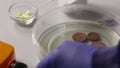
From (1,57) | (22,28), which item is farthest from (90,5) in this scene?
(1,57)

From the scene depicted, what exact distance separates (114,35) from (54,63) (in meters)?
0.27

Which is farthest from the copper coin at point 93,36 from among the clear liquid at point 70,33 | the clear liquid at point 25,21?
the clear liquid at point 25,21

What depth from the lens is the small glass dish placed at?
0.68 m

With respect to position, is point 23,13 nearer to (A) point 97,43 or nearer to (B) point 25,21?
(B) point 25,21

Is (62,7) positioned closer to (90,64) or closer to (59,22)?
(59,22)

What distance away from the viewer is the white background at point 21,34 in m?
0.61

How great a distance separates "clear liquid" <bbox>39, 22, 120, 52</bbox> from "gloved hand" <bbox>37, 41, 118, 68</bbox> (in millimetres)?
189

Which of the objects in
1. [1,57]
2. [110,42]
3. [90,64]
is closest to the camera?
[90,64]

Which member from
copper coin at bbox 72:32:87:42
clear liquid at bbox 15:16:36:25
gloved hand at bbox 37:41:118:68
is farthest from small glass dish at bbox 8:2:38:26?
gloved hand at bbox 37:41:118:68

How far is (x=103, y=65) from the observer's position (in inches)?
16.6

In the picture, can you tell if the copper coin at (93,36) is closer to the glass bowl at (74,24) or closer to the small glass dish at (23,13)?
the glass bowl at (74,24)

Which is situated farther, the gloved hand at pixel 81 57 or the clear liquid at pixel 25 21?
the clear liquid at pixel 25 21

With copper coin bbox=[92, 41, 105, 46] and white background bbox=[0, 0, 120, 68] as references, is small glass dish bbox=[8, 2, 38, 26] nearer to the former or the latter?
white background bbox=[0, 0, 120, 68]

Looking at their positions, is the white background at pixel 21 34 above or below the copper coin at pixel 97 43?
above
